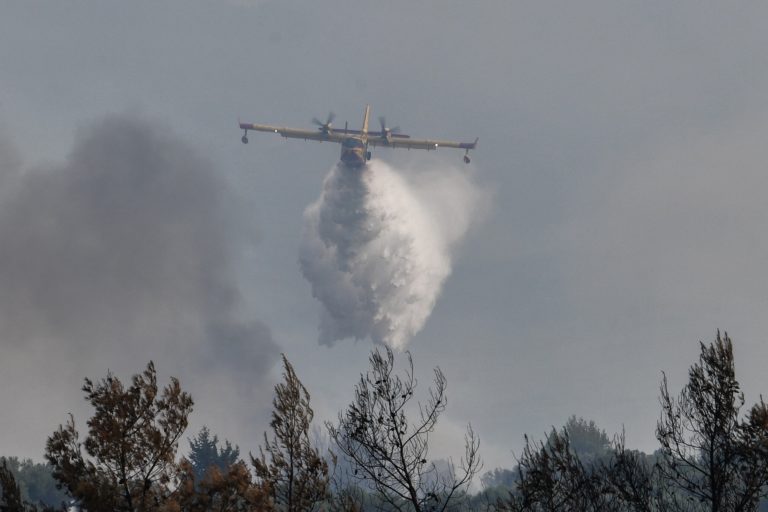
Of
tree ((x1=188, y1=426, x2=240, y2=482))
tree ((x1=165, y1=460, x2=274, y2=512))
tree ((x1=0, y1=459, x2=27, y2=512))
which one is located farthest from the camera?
tree ((x1=188, y1=426, x2=240, y2=482))

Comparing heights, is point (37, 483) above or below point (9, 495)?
above

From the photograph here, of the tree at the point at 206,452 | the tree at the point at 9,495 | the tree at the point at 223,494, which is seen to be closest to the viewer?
the tree at the point at 223,494

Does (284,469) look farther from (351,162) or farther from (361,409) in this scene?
(351,162)

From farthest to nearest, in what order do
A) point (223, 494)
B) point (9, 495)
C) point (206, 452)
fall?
point (206, 452), point (9, 495), point (223, 494)

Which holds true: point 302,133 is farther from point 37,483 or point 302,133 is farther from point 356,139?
point 37,483

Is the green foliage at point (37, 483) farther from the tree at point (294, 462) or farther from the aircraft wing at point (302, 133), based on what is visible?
the tree at point (294, 462)

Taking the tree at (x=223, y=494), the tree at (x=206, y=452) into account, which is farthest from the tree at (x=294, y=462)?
the tree at (x=206, y=452)

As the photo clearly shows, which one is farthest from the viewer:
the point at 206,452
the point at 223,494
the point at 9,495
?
the point at 206,452

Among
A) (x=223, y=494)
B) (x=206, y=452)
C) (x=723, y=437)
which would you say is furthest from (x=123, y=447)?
(x=206, y=452)

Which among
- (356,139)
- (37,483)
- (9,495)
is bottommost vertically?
(9,495)

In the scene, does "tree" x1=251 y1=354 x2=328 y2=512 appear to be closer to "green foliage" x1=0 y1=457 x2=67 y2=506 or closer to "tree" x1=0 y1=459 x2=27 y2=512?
"tree" x1=0 y1=459 x2=27 y2=512

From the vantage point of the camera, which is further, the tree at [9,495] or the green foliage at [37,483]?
the green foliage at [37,483]

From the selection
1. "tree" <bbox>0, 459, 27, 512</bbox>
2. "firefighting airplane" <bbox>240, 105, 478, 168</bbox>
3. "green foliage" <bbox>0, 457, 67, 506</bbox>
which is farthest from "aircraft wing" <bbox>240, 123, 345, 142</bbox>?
"tree" <bbox>0, 459, 27, 512</bbox>

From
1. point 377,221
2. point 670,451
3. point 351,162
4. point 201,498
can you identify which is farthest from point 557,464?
point 377,221
